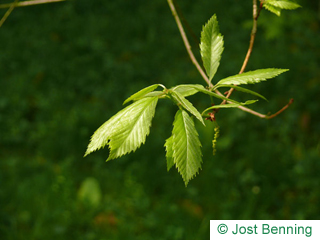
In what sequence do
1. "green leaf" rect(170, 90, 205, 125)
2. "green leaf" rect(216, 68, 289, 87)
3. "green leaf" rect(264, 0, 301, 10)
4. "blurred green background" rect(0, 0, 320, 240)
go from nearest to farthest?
1. "green leaf" rect(170, 90, 205, 125)
2. "green leaf" rect(216, 68, 289, 87)
3. "green leaf" rect(264, 0, 301, 10)
4. "blurred green background" rect(0, 0, 320, 240)

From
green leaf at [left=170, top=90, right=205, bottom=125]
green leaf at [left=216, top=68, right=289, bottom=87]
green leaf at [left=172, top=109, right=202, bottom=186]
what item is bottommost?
green leaf at [left=172, top=109, right=202, bottom=186]

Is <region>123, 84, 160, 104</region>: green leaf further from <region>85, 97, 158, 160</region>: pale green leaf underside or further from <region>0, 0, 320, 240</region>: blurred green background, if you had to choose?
<region>0, 0, 320, 240</region>: blurred green background

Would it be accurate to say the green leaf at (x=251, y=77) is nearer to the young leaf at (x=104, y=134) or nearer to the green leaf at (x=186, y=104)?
the green leaf at (x=186, y=104)

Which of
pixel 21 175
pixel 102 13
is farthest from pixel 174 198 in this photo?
pixel 102 13

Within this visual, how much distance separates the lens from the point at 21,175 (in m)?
3.28

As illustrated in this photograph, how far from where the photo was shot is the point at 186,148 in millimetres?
801

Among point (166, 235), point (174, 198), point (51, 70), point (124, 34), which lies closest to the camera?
point (166, 235)

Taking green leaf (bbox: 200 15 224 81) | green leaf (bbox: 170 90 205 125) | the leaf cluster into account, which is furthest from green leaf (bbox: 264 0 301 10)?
green leaf (bbox: 170 90 205 125)

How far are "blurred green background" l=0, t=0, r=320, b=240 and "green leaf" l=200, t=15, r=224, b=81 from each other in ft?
4.20

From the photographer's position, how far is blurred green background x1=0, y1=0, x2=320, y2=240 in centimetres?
291

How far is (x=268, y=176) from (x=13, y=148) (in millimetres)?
2597

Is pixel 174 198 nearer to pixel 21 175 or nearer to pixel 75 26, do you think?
pixel 21 175

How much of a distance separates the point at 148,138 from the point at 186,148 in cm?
269

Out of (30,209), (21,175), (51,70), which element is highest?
(51,70)
